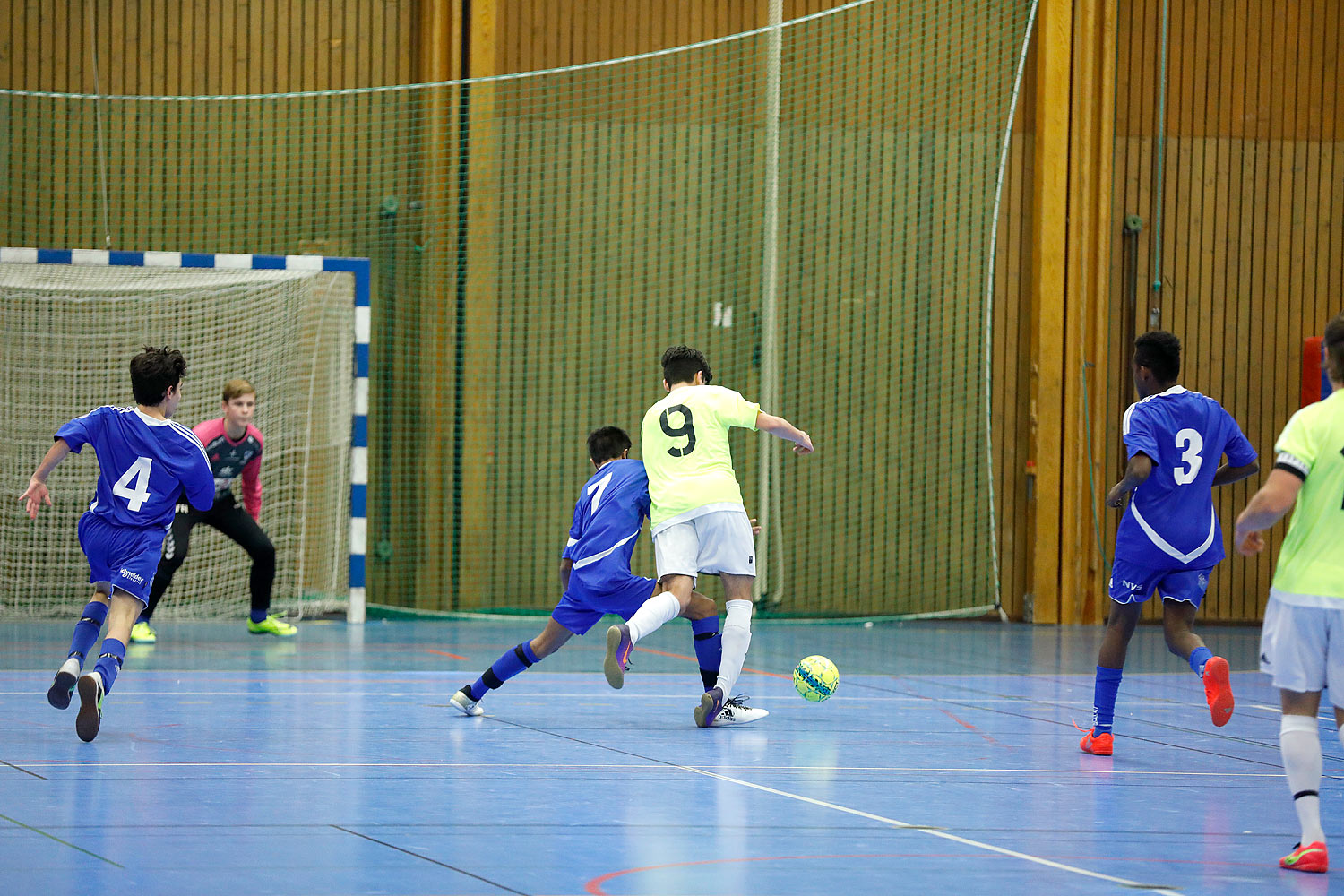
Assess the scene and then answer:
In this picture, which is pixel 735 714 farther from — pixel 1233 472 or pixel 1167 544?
pixel 1233 472

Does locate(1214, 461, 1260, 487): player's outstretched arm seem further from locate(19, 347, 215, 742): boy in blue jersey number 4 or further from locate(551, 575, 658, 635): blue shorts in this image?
locate(19, 347, 215, 742): boy in blue jersey number 4

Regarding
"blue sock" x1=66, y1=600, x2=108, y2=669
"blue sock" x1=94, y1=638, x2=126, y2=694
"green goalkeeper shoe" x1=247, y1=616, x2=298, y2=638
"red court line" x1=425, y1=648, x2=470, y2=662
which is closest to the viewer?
"blue sock" x1=94, y1=638, x2=126, y2=694

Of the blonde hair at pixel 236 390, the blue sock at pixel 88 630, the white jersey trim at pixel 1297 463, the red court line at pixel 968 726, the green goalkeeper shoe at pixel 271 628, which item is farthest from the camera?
the green goalkeeper shoe at pixel 271 628

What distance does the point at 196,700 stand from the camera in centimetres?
742

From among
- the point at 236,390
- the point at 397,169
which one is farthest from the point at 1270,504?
the point at 397,169

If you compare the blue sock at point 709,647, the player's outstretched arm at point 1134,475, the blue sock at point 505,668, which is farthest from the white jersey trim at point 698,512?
the player's outstretched arm at point 1134,475

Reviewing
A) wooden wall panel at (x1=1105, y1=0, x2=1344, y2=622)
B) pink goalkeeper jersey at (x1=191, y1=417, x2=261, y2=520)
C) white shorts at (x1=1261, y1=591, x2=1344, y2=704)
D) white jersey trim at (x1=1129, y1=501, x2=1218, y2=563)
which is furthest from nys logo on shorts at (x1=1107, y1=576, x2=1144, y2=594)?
wooden wall panel at (x1=1105, y1=0, x2=1344, y2=622)

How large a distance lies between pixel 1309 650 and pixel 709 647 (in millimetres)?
3245

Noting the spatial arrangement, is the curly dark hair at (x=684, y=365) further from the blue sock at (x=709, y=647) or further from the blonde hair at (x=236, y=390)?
the blonde hair at (x=236, y=390)

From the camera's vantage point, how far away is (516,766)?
5648mm

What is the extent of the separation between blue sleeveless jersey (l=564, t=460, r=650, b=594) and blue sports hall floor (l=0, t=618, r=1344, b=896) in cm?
69

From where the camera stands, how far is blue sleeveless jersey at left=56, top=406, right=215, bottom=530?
6.48 m

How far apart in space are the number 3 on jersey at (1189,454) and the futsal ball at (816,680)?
194 centimetres

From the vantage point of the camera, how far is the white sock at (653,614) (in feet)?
20.8
